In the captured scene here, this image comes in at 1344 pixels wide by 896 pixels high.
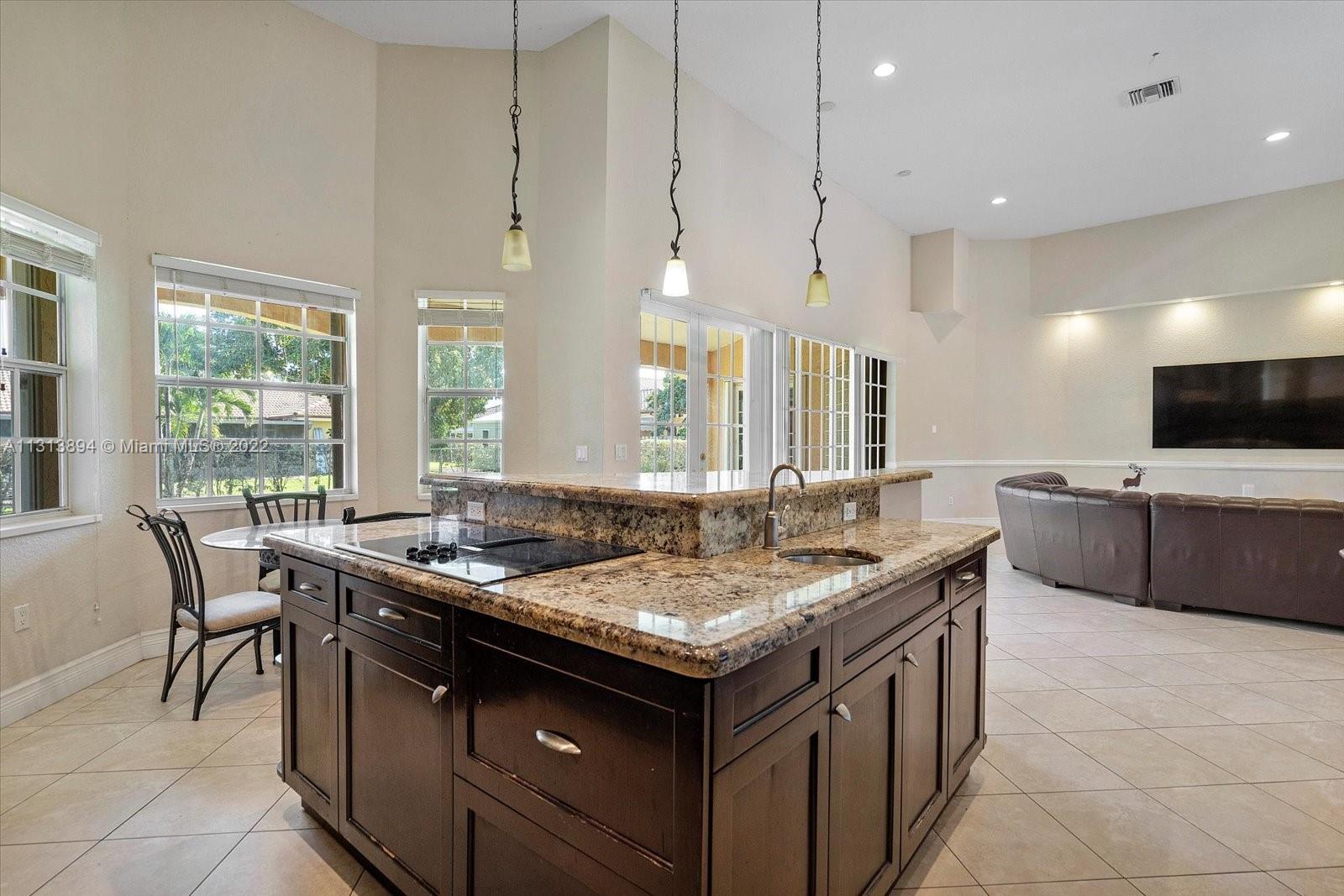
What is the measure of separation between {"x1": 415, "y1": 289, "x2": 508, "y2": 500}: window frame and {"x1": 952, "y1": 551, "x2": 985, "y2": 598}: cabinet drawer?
10.3ft

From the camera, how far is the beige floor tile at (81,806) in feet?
6.70

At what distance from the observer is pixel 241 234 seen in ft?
12.4

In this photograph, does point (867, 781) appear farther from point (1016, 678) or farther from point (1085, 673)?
point (1085, 673)

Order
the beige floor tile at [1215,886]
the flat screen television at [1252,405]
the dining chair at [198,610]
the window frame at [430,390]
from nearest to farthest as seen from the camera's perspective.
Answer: the beige floor tile at [1215,886]
the dining chair at [198,610]
the window frame at [430,390]
the flat screen television at [1252,405]

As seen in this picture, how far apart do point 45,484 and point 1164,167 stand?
8633 mm

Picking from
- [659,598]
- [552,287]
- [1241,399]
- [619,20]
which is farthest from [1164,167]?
[659,598]

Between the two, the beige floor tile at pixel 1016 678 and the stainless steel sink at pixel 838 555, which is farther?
the beige floor tile at pixel 1016 678

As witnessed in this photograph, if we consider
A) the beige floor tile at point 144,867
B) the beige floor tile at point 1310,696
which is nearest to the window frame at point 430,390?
the beige floor tile at point 144,867

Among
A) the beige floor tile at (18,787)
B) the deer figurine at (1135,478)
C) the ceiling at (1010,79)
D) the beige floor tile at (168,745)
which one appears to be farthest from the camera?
the deer figurine at (1135,478)

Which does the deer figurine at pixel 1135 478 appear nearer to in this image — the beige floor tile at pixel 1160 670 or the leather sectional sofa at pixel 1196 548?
the leather sectional sofa at pixel 1196 548

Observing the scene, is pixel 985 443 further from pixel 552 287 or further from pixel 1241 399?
pixel 552 287

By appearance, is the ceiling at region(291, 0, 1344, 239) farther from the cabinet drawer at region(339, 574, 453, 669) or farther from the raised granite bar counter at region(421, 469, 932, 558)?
the cabinet drawer at region(339, 574, 453, 669)

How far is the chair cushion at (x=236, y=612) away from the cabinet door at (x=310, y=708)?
1.13 meters

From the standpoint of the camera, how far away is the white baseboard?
111 inches
